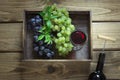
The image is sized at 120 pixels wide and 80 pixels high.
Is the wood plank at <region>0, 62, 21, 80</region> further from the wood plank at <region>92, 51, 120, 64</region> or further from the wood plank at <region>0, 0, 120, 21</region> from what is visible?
the wood plank at <region>92, 51, 120, 64</region>

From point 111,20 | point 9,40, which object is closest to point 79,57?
point 111,20

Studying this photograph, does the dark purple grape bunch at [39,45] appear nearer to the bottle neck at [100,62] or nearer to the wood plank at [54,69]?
the wood plank at [54,69]

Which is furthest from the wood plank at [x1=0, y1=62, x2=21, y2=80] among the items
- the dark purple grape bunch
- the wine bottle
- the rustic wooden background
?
the wine bottle

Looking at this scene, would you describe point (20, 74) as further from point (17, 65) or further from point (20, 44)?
point (20, 44)

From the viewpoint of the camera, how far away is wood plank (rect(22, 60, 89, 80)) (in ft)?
4.03

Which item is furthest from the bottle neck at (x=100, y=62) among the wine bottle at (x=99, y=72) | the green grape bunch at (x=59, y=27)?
the green grape bunch at (x=59, y=27)

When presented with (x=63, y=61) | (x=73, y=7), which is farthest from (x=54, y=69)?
(x=73, y=7)

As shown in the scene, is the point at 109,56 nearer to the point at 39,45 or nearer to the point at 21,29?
Result: the point at 39,45

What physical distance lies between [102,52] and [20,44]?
41cm

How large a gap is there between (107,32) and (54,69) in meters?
0.32

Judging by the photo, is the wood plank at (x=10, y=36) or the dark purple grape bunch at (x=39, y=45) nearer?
the dark purple grape bunch at (x=39, y=45)

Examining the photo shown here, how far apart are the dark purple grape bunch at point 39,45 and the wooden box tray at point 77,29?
0.15 feet

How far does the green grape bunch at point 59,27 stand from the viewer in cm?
120

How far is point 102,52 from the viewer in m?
1.30
